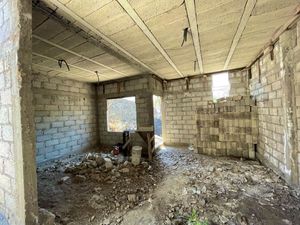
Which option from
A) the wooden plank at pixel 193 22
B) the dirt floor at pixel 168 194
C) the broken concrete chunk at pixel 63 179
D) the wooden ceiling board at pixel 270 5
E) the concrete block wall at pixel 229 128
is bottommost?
the dirt floor at pixel 168 194

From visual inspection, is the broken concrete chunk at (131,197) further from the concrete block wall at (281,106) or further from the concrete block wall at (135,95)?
the concrete block wall at (135,95)

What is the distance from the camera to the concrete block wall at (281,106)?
263 centimetres

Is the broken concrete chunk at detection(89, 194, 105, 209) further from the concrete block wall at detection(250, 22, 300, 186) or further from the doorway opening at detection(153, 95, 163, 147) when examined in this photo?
the doorway opening at detection(153, 95, 163, 147)

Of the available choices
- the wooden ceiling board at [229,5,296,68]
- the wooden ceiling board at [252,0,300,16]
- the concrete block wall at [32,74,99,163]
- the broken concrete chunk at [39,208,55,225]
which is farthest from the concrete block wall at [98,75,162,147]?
the wooden ceiling board at [252,0,300,16]

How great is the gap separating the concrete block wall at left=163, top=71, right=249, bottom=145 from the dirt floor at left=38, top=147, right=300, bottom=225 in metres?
2.12

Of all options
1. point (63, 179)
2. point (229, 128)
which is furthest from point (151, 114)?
point (63, 179)

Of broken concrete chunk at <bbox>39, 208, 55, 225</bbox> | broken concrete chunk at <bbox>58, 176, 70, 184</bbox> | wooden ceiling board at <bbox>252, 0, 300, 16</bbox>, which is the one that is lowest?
broken concrete chunk at <bbox>58, 176, 70, 184</bbox>

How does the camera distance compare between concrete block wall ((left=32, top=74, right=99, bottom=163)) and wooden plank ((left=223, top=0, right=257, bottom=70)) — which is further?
concrete block wall ((left=32, top=74, right=99, bottom=163))

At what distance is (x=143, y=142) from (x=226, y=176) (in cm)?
263

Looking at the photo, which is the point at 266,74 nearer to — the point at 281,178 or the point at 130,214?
the point at 281,178

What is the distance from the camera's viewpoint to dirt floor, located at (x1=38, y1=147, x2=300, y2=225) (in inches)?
84.4

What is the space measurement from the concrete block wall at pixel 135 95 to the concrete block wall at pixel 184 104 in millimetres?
624

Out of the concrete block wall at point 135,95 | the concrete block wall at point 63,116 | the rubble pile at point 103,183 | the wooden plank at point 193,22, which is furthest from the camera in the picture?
the concrete block wall at point 135,95

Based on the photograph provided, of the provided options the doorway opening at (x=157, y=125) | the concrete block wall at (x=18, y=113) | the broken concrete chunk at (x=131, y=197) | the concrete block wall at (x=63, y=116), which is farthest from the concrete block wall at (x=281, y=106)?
the concrete block wall at (x=63, y=116)
